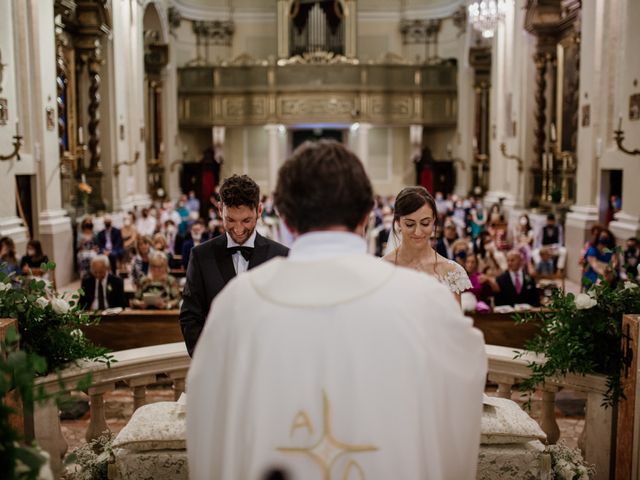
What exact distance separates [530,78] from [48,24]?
1007cm

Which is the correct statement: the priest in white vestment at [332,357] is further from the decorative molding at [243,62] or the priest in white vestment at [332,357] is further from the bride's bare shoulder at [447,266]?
the decorative molding at [243,62]

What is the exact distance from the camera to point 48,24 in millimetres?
13047

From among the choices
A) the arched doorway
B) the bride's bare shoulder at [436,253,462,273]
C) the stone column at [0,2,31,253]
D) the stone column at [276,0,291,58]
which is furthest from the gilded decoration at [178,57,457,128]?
the bride's bare shoulder at [436,253,462,273]

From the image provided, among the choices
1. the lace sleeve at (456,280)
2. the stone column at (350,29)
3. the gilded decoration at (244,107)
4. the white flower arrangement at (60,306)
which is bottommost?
the white flower arrangement at (60,306)

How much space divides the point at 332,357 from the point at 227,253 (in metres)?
1.82

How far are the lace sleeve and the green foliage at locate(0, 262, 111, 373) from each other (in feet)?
5.77

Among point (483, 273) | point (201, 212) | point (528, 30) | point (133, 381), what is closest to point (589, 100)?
point (528, 30)

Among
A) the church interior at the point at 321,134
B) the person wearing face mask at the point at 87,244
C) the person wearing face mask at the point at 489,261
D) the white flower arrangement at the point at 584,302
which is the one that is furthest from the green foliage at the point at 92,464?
the person wearing face mask at the point at 87,244

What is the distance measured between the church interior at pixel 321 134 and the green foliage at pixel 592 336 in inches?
5.1

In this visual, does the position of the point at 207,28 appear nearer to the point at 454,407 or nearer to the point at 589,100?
the point at 589,100

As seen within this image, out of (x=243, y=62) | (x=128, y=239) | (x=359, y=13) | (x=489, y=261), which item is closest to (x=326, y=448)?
(x=489, y=261)

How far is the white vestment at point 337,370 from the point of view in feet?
6.60

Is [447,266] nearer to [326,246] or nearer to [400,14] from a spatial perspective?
[326,246]

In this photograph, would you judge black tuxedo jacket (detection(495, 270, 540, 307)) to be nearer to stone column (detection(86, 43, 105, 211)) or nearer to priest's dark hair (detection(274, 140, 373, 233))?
priest's dark hair (detection(274, 140, 373, 233))
